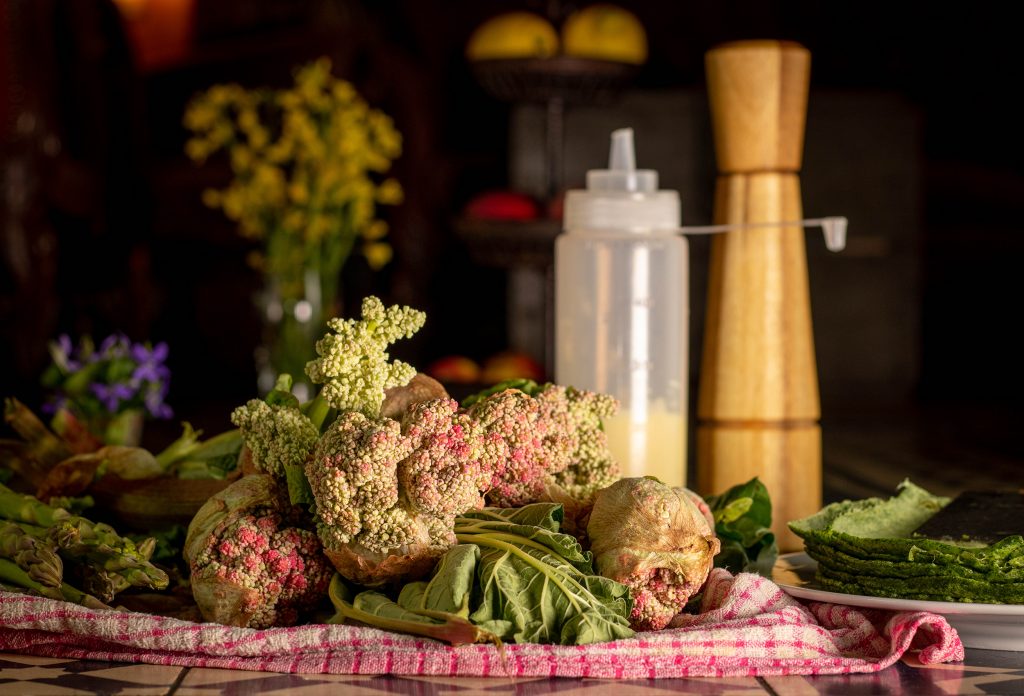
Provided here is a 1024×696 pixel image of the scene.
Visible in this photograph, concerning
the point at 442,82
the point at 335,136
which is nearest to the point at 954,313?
the point at 442,82

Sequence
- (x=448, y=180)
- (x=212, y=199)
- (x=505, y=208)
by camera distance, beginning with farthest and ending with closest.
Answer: (x=448, y=180) < (x=212, y=199) < (x=505, y=208)

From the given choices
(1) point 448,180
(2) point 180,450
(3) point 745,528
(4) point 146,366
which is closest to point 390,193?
(1) point 448,180

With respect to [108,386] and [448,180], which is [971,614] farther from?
[448,180]

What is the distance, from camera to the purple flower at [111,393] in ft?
6.71

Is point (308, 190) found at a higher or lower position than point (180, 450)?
higher

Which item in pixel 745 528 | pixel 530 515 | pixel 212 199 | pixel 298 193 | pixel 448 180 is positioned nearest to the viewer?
pixel 530 515

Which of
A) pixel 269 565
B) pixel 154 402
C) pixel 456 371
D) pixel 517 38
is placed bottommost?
pixel 456 371

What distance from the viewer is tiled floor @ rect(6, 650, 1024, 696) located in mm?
836

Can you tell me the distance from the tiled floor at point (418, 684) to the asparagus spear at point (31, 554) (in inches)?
3.0

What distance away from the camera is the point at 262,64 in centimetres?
416

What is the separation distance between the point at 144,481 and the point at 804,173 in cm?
303

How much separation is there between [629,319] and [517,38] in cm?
189

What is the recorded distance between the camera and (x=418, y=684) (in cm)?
85

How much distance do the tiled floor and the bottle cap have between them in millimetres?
459
